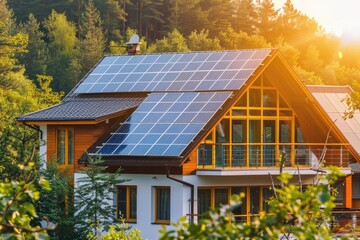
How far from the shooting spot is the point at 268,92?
115 feet

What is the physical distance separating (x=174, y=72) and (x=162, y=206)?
4.99 metres

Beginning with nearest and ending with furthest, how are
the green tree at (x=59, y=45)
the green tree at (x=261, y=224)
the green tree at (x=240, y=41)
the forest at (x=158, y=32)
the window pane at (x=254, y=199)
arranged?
the green tree at (x=261, y=224) < the window pane at (x=254, y=199) < the forest at (x=158, y=32) < the green tree at (x=240, y=41) < the green tree at (x=59, y=45)

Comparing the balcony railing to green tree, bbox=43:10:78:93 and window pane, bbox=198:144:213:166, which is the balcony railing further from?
green tree, bbox=43:10:78:93

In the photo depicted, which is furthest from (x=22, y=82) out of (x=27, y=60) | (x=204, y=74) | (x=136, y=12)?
(x=204, y=74)

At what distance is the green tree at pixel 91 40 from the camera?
9344cm

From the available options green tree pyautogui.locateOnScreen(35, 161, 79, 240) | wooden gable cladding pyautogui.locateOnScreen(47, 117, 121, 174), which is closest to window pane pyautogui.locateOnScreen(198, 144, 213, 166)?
wooden gable cladding pyautogui.locateOnScreen(47, 117, 121, 174)

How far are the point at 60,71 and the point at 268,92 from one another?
6250 centimetres

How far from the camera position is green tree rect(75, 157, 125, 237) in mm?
30094

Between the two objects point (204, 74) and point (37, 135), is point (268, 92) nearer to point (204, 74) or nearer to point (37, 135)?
point (204, 74)

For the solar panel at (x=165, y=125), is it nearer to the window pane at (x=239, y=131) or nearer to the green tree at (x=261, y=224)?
the window pane at (x=239, y=131)

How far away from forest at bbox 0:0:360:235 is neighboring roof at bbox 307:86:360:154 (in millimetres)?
38651

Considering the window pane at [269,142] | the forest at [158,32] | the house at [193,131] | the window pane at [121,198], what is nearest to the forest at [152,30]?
the forest at [158,32]

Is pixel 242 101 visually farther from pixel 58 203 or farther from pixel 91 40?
pixel 91 40

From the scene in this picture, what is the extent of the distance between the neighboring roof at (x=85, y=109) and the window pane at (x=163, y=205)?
2.86 metres
